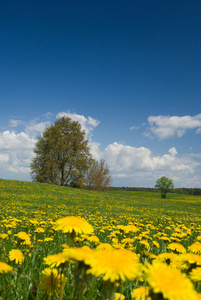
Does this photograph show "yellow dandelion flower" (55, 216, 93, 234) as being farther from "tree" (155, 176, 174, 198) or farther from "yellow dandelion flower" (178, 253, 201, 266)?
"tree" (155, 176, 174, 198)

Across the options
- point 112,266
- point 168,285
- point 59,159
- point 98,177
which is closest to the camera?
point 168,285

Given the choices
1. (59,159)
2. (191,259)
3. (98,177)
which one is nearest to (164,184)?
(98,177)

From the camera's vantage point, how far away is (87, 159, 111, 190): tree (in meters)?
53.8

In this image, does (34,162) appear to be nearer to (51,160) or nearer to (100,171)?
(51,160)

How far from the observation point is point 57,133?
4131 centimetres

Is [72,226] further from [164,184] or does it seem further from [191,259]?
[164,184]

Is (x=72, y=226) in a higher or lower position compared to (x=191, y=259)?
higher

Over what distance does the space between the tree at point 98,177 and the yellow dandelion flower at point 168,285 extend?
52.5m

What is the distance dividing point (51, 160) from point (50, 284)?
39.2 m

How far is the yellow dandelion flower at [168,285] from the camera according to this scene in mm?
689

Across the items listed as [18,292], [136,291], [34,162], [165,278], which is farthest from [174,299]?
[34,162]

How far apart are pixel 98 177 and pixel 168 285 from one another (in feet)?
177

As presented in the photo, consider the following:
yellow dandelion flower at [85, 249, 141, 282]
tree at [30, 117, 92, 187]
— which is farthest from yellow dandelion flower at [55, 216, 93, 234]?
tree at [30, 117, 92, 187]

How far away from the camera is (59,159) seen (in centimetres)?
4069
